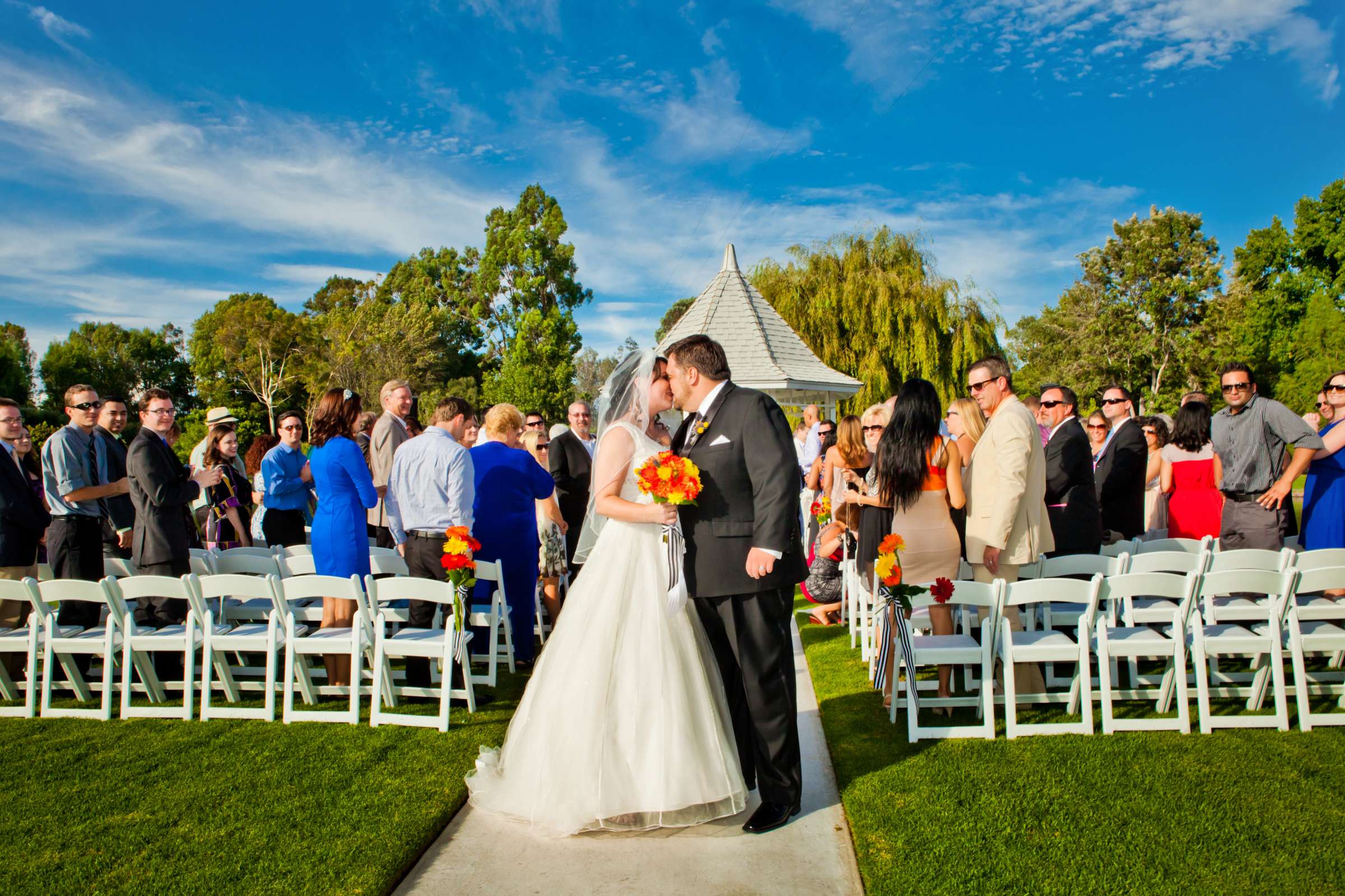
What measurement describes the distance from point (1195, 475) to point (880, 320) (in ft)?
52.8

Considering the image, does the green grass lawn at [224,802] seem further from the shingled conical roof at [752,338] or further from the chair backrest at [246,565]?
the shingled conical roof at [752,338]

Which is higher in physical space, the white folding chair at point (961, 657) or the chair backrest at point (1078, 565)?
the chair backrest at point (1078, 565)

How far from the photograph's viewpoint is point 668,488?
356cm

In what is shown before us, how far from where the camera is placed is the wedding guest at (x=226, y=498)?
8594mm

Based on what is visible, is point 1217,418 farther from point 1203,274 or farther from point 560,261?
point 1203,274

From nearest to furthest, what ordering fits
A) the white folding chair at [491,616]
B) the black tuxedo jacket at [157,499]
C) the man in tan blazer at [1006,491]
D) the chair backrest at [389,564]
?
the man in tan blazer at [1006,491] < the white folding chair at [491,616] < the black tuxedo jacket at [157,499] < the chair backrest at [389,564]

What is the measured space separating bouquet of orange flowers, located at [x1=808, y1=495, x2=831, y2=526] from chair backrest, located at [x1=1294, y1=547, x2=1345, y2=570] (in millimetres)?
3941

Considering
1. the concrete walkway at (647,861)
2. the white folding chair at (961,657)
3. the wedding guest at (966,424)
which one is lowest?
the concrete walkway at (647,861)

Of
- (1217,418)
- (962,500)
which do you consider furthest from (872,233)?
(962,500)

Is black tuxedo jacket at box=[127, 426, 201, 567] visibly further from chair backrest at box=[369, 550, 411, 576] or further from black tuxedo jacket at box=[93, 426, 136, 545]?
chair backrest at box=[369, 550, 411, 576]

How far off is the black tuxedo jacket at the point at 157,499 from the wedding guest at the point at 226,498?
2133 mm

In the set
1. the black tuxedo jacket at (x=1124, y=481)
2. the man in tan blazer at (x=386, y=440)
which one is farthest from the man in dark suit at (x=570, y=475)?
the black tuxedo jacket at (x=1124, y=481)

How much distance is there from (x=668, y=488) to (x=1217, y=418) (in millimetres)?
5977

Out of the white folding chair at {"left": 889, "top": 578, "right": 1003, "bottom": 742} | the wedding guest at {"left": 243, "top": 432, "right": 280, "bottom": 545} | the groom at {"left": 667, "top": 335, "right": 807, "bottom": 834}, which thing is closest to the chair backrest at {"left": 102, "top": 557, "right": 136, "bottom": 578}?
the wedding guest at {"left": 243, "top": 432, "right": 280, "bottom": 545}
